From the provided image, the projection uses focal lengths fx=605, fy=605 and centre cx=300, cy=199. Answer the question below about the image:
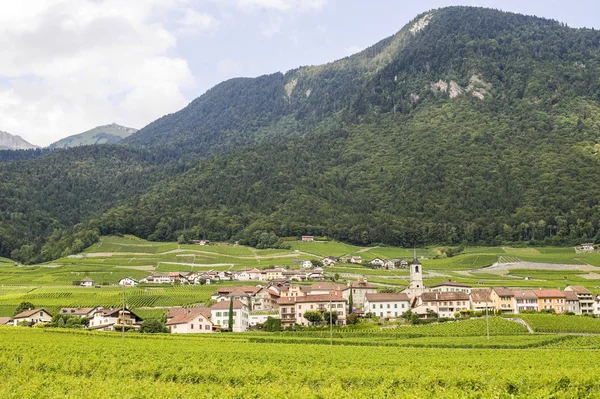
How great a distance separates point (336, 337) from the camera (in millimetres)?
67500

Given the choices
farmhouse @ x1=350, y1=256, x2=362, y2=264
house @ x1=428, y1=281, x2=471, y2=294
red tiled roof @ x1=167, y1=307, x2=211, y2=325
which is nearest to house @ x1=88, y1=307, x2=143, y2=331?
red tiled roof @ x1=167, y1=307, x2=211, y2=325

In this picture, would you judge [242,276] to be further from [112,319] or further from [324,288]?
[112,319]

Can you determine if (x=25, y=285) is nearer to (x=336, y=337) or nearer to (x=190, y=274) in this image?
(x=190, y=274)

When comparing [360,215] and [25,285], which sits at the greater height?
[360,215]

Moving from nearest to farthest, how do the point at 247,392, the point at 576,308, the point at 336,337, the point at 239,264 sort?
the point at 247,392
the point at 336,337
the point at 576,308
the point at 239,264

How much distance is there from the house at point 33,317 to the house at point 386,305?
47.0 metres

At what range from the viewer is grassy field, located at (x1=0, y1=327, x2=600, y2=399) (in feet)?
77.5

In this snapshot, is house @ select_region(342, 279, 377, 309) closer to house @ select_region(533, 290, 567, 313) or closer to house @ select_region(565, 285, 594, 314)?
house @ select_region(533, 290, 567, 313)

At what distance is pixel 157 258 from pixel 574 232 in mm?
108376

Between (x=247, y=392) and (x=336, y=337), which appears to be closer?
(x=247, y=392)

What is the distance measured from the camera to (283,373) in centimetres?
3192

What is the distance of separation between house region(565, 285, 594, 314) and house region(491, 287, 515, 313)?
10.7 meters

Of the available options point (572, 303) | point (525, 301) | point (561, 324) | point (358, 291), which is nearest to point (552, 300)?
point (572, 303)

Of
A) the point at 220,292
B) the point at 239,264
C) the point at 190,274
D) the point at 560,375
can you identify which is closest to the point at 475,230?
the point at 239,264
